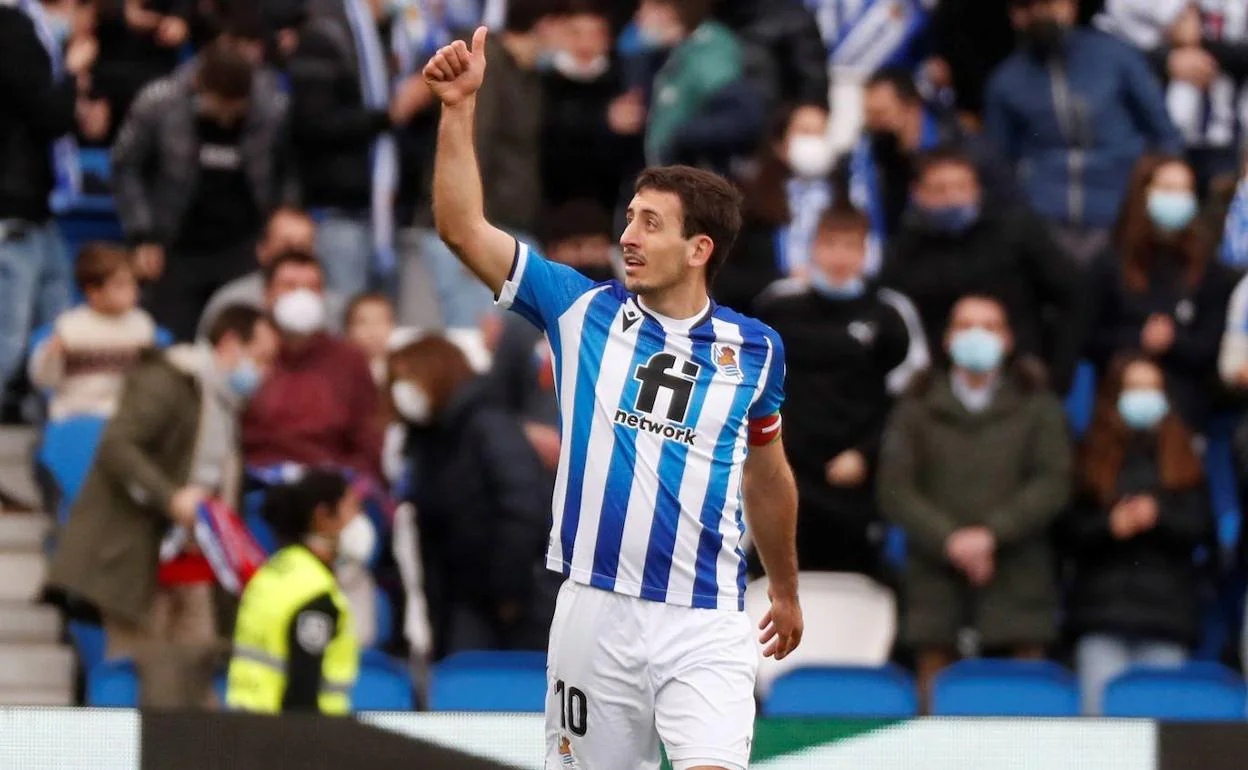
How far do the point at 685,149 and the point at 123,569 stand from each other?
323cm

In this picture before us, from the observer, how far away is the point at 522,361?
9.38 m

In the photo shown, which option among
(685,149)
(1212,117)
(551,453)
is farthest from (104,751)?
(1212,117)

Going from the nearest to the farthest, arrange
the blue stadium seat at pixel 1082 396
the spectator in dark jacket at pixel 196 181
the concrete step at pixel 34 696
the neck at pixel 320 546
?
the neck at pixel 320 546
the concrete step at pixel 34 696
the blue stadium seat at pixel 1082 396
the spectator in dark jacket at pixel 196 181

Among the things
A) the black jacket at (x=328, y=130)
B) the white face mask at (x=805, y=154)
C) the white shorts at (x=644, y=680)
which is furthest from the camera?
the black jacket at (x=328, y=130)

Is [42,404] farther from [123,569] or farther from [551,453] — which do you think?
[551,453]

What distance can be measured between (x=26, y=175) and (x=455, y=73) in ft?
19.1

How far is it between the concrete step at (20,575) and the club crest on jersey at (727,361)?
5093mm

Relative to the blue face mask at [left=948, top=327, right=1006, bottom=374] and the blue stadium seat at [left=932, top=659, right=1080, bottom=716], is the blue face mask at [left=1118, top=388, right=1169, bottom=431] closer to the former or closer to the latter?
the blue face mask at [left=948, top=327, right=1006, bottom=374]

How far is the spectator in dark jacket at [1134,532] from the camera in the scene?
9.12 metres

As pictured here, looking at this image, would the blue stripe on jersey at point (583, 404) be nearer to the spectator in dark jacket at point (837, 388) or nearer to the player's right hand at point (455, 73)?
the player's right hand at point (455, 73)

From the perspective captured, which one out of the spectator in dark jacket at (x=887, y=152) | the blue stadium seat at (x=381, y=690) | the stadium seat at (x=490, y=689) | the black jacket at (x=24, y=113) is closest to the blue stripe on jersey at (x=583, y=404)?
the stadium seat at (x=490, y=689)

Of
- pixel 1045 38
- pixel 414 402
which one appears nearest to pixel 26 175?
pixel 414 402

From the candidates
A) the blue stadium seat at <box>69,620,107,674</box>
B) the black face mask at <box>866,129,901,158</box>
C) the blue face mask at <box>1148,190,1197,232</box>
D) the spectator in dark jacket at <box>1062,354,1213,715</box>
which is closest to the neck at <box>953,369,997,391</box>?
the spectator in dark jacket at <box>1062,354,1213,715</box>

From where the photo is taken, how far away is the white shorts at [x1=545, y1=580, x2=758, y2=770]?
5605mm
